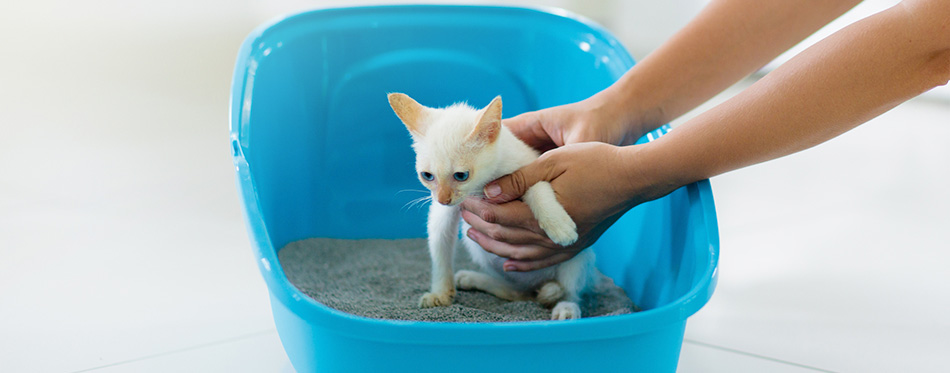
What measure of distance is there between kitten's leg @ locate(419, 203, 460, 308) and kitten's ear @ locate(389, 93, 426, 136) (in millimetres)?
153

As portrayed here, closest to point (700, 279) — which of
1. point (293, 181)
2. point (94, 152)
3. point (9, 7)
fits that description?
point (293, 181)

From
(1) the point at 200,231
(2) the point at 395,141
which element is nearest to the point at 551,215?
(2) the point at 395,141

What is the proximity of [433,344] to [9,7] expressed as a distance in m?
2.16

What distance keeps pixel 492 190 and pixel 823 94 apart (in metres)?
0.42

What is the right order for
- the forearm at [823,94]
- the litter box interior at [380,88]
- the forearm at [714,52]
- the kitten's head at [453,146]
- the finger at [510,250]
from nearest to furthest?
the forearm at [823,94], the kitten's head at [453,146], the finger at [510,250], the forearm at [714,52], the litter box interior at [380,88]

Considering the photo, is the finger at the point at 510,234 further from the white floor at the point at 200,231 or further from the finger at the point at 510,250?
the white floor at the point at 200,231

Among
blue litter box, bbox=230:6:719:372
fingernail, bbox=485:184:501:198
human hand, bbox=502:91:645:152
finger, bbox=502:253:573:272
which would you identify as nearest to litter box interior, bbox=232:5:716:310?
blue litter box, bbox=230:6:719:372

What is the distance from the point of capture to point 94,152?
6.36ft

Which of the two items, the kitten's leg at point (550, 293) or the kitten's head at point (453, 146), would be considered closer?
the kitten's head at point (453, 146)

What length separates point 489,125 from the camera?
2.96ft

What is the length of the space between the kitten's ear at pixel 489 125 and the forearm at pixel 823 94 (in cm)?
20

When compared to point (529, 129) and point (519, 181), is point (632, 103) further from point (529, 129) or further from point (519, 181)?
point (519, 181)

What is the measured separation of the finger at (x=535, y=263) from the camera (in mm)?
1043

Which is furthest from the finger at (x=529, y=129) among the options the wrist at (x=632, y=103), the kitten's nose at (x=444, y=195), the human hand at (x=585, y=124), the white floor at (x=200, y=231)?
the white floor at (x=200, y=231)
